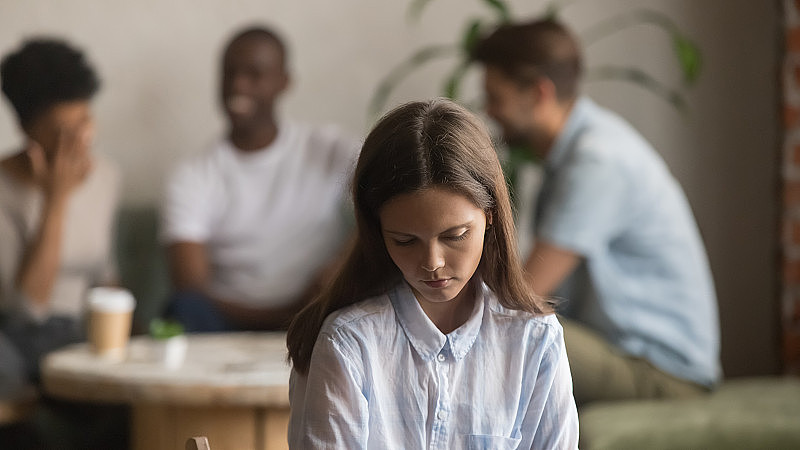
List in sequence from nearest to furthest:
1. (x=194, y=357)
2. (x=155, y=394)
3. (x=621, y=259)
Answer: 1. (x=155, y=394)
2. (x=194, y=357)
3. (x=621, y=259)

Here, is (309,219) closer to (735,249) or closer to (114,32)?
(114,32)

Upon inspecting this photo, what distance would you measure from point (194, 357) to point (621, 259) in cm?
100

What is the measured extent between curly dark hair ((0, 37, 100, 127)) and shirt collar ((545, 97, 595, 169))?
148cm

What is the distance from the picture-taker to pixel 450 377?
110 cm

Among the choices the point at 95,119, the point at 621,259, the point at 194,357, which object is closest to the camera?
the point at 194,357

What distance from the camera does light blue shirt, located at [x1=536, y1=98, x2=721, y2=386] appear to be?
2211 millimetres

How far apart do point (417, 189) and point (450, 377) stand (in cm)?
23

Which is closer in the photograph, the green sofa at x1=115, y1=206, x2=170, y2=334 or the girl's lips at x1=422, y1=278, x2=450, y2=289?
the girl's lips at x1=422, y1=278, x2=450, y2=289

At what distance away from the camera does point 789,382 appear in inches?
94.0

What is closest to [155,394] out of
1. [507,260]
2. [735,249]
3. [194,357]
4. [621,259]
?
[194,357]

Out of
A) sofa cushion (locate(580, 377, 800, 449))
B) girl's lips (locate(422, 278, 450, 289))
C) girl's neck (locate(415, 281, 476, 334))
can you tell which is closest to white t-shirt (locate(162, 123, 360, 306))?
sofa cushion (locate(580, 377, 800, 449))

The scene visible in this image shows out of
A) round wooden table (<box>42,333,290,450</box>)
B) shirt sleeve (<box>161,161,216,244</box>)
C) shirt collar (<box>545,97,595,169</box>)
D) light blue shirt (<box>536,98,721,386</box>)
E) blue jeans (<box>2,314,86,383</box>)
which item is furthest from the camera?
shirt sleeve (<box>161,161,216,244</box>)

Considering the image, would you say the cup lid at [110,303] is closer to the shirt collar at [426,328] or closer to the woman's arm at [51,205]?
the woman's arm at [51,205]

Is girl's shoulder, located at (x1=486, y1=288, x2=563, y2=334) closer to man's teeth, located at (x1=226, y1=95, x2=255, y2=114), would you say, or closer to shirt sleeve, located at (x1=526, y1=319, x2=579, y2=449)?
shirt sleeve, located at (x1=526, y1=319, x2=579, y2=449)
